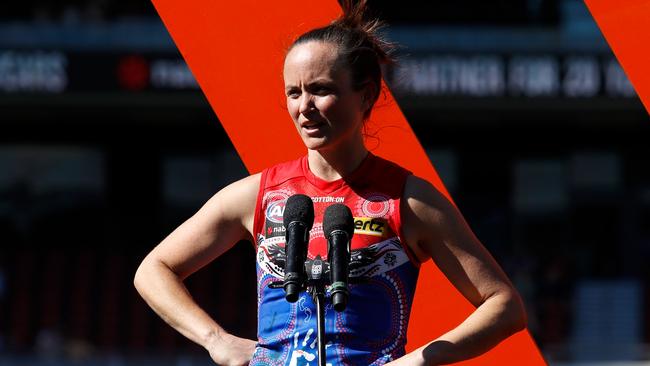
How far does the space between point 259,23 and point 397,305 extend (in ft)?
2.83

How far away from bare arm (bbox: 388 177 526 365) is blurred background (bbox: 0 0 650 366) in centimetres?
1062

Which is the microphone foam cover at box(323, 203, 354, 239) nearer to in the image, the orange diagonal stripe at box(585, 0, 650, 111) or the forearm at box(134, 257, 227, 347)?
the forearm at box(134, 257, 227, 347)

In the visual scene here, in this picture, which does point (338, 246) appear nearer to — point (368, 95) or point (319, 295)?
point (319, 295)

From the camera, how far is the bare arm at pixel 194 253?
2.39m

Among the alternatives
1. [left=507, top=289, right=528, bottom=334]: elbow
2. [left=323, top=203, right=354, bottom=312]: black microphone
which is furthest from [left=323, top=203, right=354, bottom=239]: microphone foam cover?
[left=507, top=289, right=528, bottom=334]: elbow

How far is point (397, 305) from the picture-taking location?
7.48ft

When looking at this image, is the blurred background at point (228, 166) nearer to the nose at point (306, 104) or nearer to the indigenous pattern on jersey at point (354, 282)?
the indigenous pattern on jersey at point (354, 282)

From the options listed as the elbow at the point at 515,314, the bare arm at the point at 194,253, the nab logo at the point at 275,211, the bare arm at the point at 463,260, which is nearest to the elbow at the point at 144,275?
the bare arm at the point at 194,253

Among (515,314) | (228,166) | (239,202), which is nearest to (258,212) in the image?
(239,202)

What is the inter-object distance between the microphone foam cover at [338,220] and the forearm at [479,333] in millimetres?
263

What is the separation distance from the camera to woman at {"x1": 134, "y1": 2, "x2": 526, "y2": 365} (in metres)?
2.24

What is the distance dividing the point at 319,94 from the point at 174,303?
0.48 m

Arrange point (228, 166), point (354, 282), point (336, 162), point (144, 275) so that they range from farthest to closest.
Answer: point (228, 166) < point (144, 275) < point (336, 162) < point (354, 282)

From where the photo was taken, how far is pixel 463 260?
2322mm
